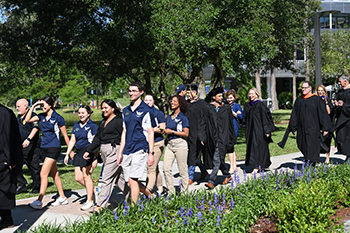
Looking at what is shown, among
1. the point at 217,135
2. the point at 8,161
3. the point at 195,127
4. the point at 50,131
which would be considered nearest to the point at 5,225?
the point at 8,161

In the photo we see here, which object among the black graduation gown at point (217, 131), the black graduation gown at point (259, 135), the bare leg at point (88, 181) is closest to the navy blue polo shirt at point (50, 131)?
the bare leg at point (88, 181)

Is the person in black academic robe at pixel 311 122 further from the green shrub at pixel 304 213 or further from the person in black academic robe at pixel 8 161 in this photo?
the person in black academic robe at pixel 8 161

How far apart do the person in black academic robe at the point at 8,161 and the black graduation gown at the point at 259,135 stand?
17.0 feet

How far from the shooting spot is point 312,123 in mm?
9047

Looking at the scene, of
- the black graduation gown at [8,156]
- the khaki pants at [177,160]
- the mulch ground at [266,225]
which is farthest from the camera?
the khaki pants at [177,160]

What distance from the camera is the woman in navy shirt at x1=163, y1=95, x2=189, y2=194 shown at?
698 cm

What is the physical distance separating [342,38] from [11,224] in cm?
4460

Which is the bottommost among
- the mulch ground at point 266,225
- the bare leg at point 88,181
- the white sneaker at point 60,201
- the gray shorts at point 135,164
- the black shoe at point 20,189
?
the black shoe at point 20,189

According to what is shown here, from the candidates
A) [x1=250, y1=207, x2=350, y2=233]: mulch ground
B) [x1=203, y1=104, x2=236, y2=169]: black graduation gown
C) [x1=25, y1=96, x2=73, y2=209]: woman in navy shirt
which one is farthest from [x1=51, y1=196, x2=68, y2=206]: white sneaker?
[x1=250, y1=207, x2=350, y2=233]: mulch ground

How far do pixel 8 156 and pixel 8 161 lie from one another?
66 millimetres

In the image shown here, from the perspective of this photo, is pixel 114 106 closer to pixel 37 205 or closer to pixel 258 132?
pixel 37 205

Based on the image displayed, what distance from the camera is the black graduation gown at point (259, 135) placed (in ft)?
30.0

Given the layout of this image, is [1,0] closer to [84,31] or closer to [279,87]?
[84,31]

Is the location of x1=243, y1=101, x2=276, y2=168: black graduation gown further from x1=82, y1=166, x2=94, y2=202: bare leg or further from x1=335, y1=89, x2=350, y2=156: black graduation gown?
x1=82, y1=166, x2=94, y2=202: bare leg
